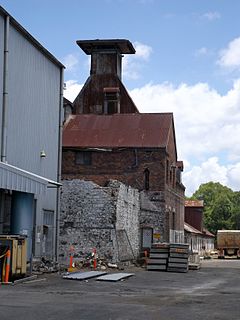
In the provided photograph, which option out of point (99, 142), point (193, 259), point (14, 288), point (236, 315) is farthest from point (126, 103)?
point (236, 315)

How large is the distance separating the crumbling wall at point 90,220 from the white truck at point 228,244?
2519 cm

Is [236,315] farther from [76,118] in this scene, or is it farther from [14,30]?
[76,118]

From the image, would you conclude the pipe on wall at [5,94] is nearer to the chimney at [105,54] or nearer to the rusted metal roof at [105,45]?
the rusted metal roof at [105,45]

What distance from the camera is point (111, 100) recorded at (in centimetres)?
5309

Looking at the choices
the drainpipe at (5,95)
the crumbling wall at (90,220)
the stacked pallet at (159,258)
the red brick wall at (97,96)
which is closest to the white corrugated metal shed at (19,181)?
the drainpipe at (5,95)

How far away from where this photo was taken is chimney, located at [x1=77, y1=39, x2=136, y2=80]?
179 ft

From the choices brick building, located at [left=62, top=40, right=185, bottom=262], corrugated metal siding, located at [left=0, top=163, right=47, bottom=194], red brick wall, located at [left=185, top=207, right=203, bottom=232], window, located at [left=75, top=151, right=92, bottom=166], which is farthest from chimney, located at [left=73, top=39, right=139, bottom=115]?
corrugated metal siding, located at [left=0, top=163, right=47, bottom=194]

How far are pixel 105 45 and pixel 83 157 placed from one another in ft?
46.1

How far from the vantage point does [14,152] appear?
2598 cm

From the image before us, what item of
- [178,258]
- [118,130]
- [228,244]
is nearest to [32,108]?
[178,258]

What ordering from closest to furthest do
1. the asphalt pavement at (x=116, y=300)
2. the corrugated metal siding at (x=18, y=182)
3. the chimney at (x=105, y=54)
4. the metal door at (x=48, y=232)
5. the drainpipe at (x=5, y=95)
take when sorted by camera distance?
1. the asphalt pavement at (x=116, y=300)
2. the corrugated metal siding at (x=18, y=182)
3. the drainpipe at (x=5, y=95)
4. the metal door at (x=48, y=232)
5. the chimney at (x=105, y=54)

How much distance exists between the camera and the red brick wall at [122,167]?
44562 millimetres

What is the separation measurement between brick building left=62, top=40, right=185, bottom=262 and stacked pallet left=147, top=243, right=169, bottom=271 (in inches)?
433

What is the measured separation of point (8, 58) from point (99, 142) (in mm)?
20798
